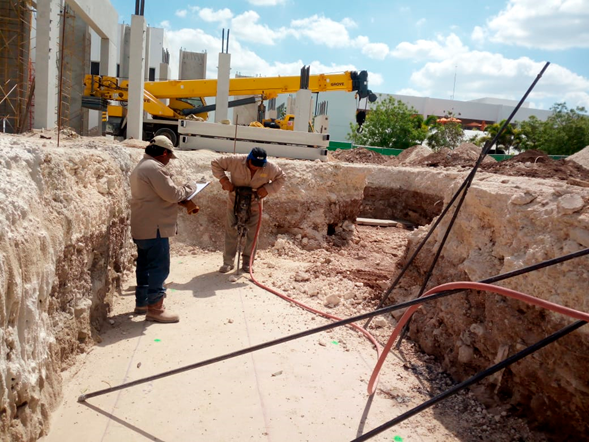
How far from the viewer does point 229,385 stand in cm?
366

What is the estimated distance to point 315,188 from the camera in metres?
8.81

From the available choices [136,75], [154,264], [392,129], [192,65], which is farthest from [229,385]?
[392,129]

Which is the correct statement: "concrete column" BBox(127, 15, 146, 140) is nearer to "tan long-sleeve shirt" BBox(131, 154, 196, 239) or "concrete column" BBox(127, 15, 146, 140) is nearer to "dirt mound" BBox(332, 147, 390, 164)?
"tan long-sleeve shirt" BBox(131, 154, 196, 239)

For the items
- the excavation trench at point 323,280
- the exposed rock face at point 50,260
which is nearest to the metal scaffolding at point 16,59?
the exposed rock face at point 50,260

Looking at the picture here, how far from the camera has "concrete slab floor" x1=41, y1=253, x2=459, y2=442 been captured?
10.2 ft

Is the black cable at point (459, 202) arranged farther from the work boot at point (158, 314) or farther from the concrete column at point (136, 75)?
the concrete column at point (136, 75)

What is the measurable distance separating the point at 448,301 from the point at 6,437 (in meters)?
3.86

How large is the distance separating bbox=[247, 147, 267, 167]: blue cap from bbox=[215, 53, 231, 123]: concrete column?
266 inches

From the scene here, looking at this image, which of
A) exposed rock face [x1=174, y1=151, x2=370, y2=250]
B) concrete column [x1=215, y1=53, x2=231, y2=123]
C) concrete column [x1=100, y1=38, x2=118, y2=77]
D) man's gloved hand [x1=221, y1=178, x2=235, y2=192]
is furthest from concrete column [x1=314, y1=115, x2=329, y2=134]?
man's gloved hand [x1=221, y1=178, x2=235, y2=192]

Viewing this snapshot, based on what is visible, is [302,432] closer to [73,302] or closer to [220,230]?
[73,302]

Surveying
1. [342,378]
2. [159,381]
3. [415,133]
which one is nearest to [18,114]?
[159,381]

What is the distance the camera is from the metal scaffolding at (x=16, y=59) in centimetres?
1109

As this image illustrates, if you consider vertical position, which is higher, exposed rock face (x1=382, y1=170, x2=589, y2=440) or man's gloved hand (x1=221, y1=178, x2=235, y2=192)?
man's gloved hand (x1=221, y1=178, x2=235, y2=192)

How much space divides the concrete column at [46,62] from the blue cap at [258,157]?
22.1 feet
